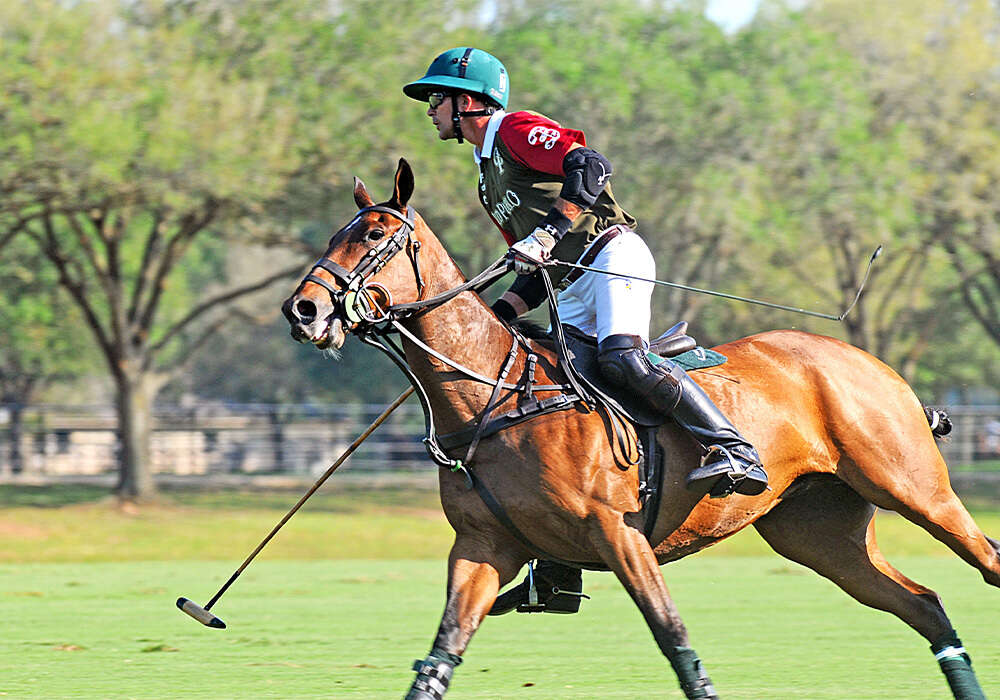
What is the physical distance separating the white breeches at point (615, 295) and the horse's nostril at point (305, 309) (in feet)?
4.64

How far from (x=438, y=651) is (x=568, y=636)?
16.6 ft

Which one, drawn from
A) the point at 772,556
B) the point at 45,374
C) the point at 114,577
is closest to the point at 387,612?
the point at 114,577

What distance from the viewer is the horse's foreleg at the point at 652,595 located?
5.89m

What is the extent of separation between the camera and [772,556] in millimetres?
21766

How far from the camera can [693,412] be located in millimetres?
6266

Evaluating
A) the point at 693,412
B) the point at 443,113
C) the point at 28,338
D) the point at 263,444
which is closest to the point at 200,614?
the point at 693,412

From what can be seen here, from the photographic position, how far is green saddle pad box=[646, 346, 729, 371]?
675 cm

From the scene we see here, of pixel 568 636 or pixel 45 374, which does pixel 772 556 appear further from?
pixel 45 374

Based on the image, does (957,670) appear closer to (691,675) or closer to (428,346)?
(691,675)

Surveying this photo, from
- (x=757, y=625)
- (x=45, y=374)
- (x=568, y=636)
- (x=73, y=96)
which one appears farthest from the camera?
(x=45, y=374)

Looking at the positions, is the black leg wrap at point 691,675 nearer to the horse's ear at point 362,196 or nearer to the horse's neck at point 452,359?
the horse's neck at point 452,359

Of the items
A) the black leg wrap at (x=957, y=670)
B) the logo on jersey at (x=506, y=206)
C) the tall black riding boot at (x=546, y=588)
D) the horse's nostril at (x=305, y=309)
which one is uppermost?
the logo on jersey at (x=506, y=206)

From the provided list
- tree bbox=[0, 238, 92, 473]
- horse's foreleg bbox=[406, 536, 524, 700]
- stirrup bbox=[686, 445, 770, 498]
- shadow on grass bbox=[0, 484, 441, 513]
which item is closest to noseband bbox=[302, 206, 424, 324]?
horse's foreleg bbox=[406, 536, 524, 700]

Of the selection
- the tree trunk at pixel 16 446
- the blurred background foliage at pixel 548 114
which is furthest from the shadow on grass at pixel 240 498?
the blurred background foliage at pixel 548 114
